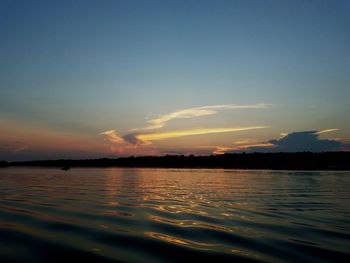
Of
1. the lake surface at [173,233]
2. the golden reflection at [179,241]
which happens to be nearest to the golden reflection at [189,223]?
the lake surface at [173,233]

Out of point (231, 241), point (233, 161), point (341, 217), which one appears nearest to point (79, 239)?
point (231, 241)

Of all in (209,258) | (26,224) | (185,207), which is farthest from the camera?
(185,207)

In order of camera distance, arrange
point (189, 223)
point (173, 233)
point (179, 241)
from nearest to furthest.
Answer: point (179, 241)
point (173, 233)
point (189, 223)

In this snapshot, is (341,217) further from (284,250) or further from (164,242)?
(164,242)

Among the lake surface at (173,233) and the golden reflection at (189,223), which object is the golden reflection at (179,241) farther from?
the golden reflection at (189,223)

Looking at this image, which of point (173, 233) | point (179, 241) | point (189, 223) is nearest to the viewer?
point (179, 241)

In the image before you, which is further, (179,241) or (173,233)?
(173,233)

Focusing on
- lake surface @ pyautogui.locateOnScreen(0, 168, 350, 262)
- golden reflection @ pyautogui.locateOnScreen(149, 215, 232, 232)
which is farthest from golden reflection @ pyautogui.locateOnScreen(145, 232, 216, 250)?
golden reflection @ pyautogui.locateOnScreen(149, 215, 232, 232)

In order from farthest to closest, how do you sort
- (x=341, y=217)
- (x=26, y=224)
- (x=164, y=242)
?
(x=341, y=217)
(x=26, y=224)
(x=164, y=242)

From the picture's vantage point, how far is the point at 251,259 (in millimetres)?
7559

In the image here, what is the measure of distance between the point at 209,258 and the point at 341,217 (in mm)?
8954

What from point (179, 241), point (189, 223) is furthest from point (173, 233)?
point (189, 223)

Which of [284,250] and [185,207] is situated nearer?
[284,250]

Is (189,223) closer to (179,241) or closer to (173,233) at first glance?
(173,233)
